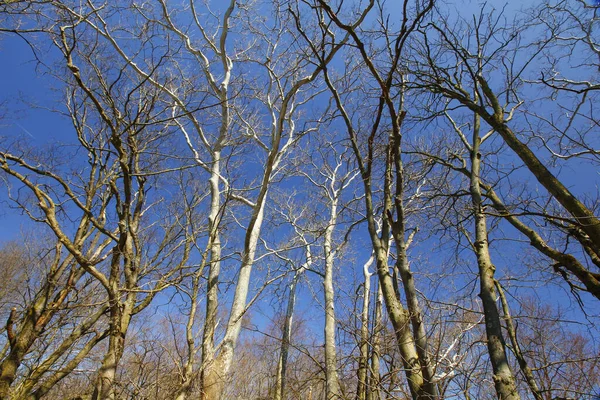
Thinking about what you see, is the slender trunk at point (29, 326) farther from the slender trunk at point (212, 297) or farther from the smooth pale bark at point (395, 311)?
the smooth pale bark at point (395, 311)

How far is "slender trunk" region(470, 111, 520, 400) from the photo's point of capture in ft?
9.41

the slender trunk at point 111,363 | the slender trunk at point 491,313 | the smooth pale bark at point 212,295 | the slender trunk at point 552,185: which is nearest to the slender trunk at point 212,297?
the smooth pale bark at point 212,295

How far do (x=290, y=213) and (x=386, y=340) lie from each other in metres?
10.6

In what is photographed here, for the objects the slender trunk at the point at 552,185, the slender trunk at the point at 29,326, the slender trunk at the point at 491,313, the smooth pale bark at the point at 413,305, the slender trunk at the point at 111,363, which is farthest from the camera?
the slender trunk at the point at 29,326

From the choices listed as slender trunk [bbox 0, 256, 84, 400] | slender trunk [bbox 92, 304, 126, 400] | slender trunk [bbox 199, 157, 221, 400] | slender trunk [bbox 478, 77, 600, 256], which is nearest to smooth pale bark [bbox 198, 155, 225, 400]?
slender trunk [bbox 199, 157, 221, 400]

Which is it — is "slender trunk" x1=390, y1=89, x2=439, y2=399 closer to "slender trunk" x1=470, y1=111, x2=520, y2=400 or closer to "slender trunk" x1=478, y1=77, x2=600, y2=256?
"slender trunk" x1=470, y1=111, x2=520, y2=400

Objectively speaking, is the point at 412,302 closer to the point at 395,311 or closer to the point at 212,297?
the point at 395,311

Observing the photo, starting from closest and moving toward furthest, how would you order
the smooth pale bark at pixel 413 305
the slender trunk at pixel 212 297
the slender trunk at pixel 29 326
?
the smooth pale bark at pixel 413 305
the slender trunk at pixel 212 297
the slender trunk at pixel 29 326

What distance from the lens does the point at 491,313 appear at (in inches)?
133

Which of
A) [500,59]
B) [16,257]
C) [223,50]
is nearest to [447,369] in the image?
[500,59]

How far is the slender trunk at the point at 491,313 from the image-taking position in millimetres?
2867

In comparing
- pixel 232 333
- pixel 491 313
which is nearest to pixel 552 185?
pixel 491 313

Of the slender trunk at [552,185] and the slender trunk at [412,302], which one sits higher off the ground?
the slender trunk at [552,185]

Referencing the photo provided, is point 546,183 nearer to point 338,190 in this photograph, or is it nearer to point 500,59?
point 500,59
